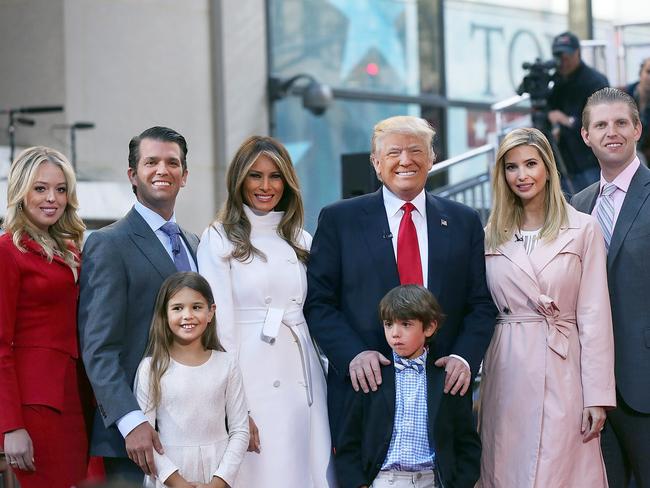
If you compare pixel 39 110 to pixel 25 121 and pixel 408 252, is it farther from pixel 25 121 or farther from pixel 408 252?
pixel 408 252

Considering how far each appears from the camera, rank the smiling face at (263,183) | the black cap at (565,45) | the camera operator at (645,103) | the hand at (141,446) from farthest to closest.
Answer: the black cap at (565,45) → the camera operator at (645,103) → the smiling face at (263,183) → the hand at (141,446)

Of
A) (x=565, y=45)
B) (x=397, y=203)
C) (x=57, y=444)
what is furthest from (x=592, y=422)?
(x=565, y=45)

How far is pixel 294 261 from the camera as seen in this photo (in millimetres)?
5254

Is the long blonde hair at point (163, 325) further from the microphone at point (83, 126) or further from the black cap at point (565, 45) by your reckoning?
the microphone at point (83, 126)

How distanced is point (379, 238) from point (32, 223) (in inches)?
56.4

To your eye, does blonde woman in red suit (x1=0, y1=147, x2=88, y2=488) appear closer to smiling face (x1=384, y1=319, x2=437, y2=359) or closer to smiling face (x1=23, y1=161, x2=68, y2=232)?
smiling face (x1=23, y1=161, x2=68, y2=232)

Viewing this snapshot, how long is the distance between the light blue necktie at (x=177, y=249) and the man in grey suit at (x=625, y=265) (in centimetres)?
183

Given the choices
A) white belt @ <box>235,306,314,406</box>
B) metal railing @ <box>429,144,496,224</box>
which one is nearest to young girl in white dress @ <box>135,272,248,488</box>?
white belt @ <box>235,306,314,406</box>

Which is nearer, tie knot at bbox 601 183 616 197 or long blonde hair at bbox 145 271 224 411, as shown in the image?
long blonde hair at bbox 145 271 224 411

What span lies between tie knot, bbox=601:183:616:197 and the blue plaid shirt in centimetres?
133

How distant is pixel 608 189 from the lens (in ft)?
18.5

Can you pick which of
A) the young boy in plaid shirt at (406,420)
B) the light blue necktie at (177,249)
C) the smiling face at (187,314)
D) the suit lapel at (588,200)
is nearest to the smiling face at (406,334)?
the young boy in plaid shirt at (406,420)

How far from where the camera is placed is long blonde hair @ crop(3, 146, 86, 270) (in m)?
5.09

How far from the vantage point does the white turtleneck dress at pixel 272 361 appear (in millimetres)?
5074
